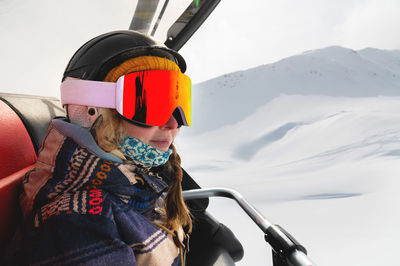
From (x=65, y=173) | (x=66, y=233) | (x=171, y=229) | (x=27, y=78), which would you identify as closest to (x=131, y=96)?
(x=65, y=173)

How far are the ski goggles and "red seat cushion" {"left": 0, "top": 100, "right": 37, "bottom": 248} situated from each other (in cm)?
23

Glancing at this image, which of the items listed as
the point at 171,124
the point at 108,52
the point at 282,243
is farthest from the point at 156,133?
the point at 282,243

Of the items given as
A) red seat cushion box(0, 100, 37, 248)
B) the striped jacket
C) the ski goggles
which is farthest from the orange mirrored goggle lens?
red seat cushion box(0, 100, 37, 248)

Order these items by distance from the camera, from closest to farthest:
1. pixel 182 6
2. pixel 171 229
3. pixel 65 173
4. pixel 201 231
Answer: pixel 65 173
pixel 171 229
pixel 201 231
pixel 182 6

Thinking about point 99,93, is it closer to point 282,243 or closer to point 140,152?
point 140,152

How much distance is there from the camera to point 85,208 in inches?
21.9

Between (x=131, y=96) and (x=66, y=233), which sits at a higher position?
(x=131, y=96)

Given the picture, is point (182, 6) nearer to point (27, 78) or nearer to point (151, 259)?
point (27, 78)

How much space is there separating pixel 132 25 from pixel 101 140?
1396 millimetres

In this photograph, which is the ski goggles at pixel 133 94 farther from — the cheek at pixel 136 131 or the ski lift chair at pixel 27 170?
the ski lift chair at pixel 27 170

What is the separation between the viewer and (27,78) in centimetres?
143

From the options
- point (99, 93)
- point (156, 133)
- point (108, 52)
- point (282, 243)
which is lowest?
point (282, 243)

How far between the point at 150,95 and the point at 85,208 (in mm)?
404

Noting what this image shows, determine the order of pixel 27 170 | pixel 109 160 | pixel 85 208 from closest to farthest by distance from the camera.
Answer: pixel 85 208, pixel 109 160, pixel 27 170
